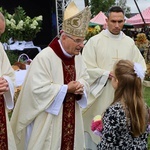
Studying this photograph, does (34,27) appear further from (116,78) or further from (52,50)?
(116,78)

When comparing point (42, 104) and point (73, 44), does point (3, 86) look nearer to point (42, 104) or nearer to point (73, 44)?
point (42, 104)

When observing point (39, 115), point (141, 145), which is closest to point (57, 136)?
point (39, 115)

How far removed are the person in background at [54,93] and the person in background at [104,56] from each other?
2.97 ft

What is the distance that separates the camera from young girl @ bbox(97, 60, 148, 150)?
2.72m

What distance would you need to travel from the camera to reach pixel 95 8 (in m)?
39.1

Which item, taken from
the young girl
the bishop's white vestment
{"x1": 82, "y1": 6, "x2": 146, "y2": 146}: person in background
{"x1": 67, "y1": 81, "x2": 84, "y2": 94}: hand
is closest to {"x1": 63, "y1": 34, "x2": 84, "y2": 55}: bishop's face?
the bishop's white vestment

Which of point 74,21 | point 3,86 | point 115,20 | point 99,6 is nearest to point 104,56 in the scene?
point 115,20

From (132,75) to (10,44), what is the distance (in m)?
5.45

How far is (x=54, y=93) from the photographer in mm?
3547

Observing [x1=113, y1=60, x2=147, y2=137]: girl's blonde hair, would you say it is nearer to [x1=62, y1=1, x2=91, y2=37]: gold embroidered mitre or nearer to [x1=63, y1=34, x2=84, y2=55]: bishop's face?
[x1=63, y1=34, x2=84, y2=55]: bishop's face

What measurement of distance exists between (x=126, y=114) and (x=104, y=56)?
6.86ft

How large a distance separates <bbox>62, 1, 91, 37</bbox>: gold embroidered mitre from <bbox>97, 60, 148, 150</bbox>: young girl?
35.8 inches

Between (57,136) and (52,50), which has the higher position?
(52,50)

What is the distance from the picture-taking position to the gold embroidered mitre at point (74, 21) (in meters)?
3.61
